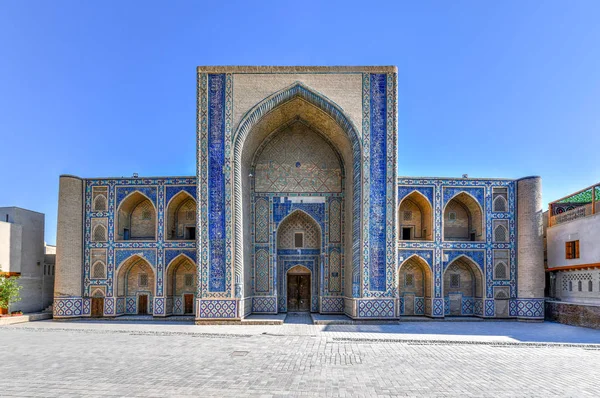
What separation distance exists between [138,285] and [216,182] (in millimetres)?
5203

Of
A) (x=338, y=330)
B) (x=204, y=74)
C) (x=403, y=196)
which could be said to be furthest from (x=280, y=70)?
(x=338, y=330)

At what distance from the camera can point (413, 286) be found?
1423 centimetres

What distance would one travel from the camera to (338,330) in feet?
35.9

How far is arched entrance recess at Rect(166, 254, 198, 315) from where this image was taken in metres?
14.3

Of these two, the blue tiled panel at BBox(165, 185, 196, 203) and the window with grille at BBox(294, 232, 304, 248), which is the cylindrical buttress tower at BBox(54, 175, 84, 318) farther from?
the window with grille at BBox(294, 232, 304, 248)

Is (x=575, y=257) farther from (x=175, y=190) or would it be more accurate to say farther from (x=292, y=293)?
(x=175, y=190)

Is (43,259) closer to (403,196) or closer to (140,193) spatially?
(140,193)

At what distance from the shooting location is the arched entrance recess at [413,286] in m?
14.1

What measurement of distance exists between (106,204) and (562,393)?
1384 cm

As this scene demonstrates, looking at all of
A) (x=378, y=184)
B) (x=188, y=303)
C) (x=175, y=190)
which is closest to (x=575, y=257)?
(x=378, y=184)

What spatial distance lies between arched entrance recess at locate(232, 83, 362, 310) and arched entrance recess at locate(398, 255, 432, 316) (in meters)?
2.15

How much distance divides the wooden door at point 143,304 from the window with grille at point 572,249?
47.8ft

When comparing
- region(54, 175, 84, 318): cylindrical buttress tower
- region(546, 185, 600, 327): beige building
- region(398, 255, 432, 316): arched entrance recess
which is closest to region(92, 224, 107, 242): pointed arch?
region(54, 175, 84, 318): cylindrical buttress tower

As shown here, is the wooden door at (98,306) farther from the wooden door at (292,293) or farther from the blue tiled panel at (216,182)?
the wooden door at (292,293)
